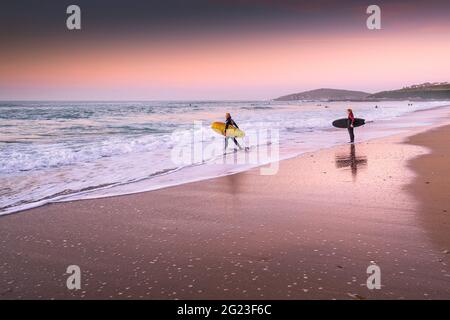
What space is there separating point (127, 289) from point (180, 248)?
128 cm

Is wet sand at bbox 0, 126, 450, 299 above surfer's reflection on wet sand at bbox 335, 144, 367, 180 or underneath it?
underneath

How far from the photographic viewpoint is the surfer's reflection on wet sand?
38.3ft

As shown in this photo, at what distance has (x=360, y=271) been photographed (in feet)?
14.9

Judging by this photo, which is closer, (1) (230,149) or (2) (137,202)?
(2) (137,202)

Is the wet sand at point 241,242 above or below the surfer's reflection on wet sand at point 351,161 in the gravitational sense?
below

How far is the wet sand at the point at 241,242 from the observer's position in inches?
168

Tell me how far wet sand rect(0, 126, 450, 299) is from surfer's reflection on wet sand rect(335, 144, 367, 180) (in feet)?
6.51

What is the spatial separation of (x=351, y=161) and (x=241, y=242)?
842 centimetres

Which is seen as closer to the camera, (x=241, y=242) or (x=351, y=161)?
(x=241, y=242)

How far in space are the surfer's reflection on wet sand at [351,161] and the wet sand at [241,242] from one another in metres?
1.98

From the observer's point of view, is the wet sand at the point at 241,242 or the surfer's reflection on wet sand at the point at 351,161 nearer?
the wet sand at the point at 241,242

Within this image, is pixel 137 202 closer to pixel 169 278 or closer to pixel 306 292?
pixel 169 278

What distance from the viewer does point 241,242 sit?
5617 mm
